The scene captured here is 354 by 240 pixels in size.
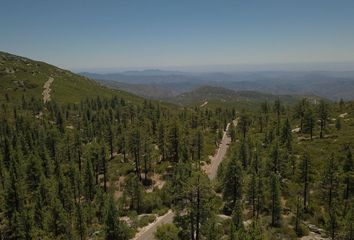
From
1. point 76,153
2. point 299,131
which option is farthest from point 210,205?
point 299,131

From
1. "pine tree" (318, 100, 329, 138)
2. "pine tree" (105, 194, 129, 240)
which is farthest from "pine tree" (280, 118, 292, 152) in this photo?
"pine tree" (105, 194, 129, 240)

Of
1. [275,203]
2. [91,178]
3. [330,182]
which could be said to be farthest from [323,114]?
[91,178]

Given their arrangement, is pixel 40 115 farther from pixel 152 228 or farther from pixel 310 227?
pixel 310 227

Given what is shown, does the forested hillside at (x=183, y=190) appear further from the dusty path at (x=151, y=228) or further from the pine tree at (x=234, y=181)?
the dusty path at (x=151, y=228)

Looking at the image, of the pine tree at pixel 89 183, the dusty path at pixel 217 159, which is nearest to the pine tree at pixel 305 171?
the dusty path at pixel 217 159

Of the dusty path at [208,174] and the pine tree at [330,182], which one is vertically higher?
the pine tree at [330,182]

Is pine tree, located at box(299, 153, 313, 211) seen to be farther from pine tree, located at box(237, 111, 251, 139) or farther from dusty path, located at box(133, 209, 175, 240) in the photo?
pine tree, located at box(237, 111, 251, 139)

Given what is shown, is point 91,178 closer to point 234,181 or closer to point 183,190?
point 234,181
